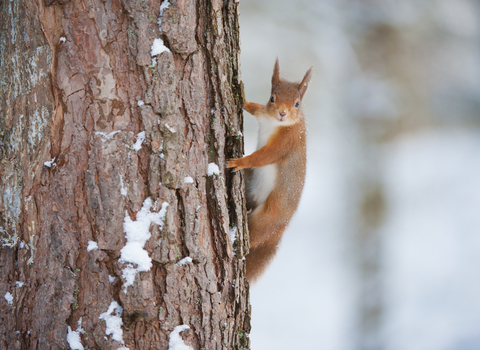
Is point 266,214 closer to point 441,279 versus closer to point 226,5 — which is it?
point 226,5

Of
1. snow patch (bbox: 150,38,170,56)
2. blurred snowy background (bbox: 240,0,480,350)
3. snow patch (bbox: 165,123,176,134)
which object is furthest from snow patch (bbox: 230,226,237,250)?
blurred snowy background (bbox: 240,0,480,350)

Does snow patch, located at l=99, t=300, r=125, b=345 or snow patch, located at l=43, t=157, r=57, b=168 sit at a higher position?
snow patch, located at l=43, t=157, r=57, b=168

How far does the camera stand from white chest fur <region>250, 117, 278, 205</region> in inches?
67.6

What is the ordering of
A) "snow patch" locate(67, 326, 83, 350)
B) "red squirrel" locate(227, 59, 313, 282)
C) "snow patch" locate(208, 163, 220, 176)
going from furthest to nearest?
"red squirrel" locate(227, 59, 313, 282), "snow patch" locate(208, 163, 220, 176), "snow patch" locate(67, 326, 83, 350)

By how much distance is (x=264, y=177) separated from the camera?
174 centimetres

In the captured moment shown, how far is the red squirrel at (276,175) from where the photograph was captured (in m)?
1.66

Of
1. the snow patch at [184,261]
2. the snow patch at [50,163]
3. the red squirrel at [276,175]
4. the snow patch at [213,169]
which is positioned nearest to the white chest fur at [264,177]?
the red squirrel at [276,175]

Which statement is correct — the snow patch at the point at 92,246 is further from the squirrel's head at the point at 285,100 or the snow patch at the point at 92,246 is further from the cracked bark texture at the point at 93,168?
the squirrel's head at the point at 285,100

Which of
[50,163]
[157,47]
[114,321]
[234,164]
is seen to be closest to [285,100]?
[234,164]

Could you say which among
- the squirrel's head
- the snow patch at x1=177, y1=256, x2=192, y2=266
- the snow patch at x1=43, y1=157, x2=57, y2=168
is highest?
the squirrel's head

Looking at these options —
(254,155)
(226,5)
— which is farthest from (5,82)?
(254,155)

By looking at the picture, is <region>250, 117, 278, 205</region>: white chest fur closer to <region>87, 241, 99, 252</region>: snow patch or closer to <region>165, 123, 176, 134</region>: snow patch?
<region>165, 123, 176, 134</region>: snow patch

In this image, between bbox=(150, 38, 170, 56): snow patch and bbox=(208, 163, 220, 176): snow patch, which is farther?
bbox=(208, 163, 220, 176): snow patch

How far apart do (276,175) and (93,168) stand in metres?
0.93
